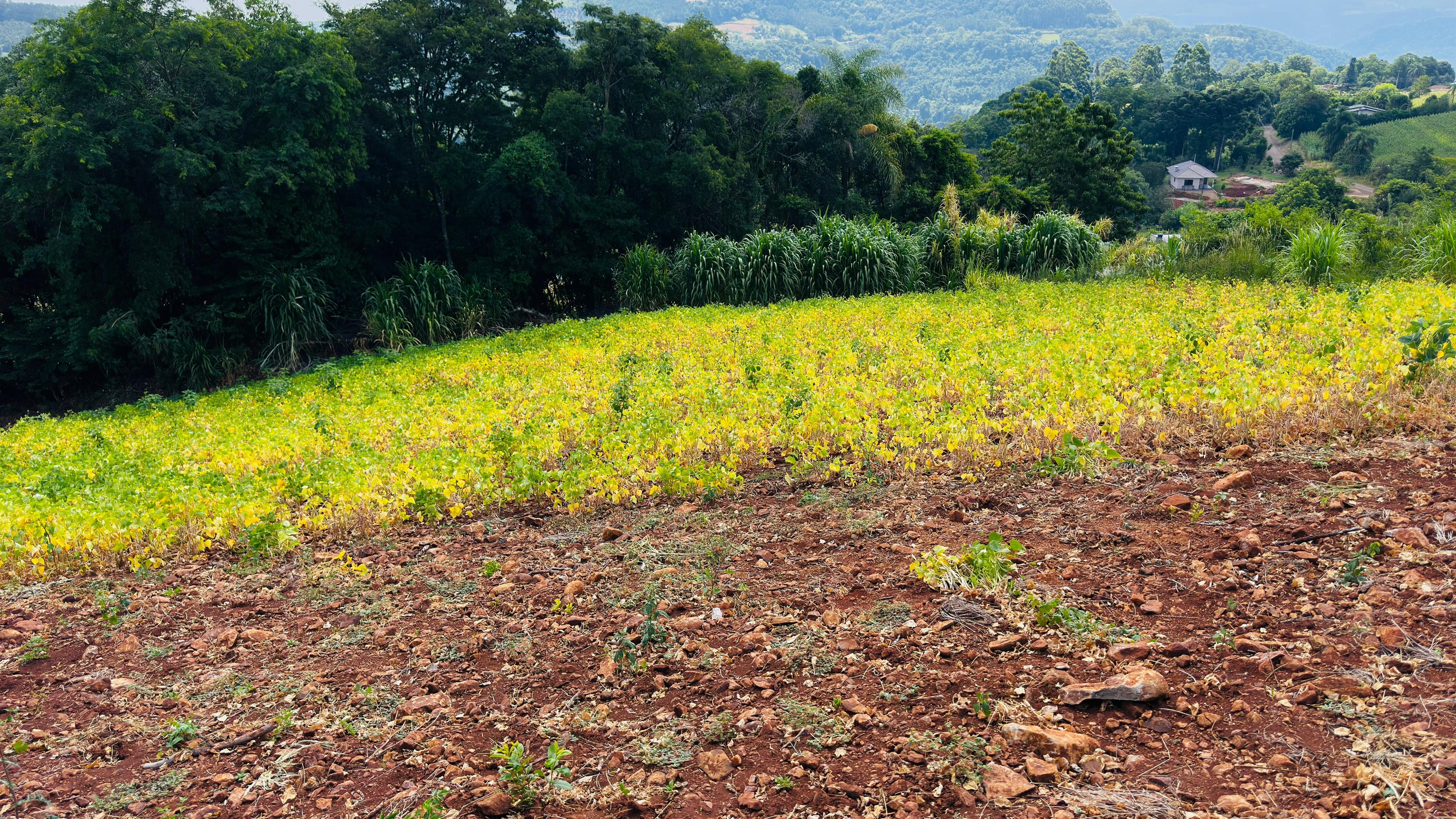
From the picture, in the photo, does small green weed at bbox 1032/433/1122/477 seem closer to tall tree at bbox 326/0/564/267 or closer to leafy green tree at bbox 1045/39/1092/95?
tall tree at bbox 326/0/564/267

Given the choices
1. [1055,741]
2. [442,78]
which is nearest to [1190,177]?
[442,78]

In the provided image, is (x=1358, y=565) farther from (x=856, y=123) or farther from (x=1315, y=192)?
(x=1315, y=192)

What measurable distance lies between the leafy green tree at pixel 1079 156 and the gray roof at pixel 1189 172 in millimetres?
42033

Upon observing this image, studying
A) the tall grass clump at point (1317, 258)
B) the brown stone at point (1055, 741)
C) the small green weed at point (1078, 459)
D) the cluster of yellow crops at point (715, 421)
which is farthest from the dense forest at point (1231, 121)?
the brown stone at point (1055, 741)

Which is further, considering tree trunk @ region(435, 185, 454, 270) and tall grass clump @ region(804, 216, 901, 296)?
tree trunk @ region(435, 185, 454, 270)

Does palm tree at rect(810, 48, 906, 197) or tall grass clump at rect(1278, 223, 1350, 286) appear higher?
palm tree at rect(810, 48, 906, 197)

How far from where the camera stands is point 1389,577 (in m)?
2.86

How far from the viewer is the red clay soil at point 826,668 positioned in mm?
2207

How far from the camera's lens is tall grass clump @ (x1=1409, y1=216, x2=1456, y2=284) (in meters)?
10.5

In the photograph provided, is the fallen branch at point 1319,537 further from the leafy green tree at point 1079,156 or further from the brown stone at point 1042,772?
the leafy green tree at point 1079,156

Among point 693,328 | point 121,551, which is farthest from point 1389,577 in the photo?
point 693,328

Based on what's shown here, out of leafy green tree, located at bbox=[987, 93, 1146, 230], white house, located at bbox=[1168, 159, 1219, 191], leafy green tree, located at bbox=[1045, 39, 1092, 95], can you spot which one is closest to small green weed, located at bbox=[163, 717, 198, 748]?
leafy green tree, located at bbox=[987, 93, 1146, 230]

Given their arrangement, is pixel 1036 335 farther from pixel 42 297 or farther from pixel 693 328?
pixel 42 297

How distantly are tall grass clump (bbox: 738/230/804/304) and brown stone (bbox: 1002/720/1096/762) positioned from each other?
44.1 ft
